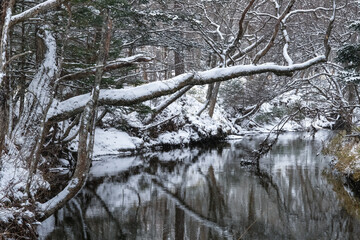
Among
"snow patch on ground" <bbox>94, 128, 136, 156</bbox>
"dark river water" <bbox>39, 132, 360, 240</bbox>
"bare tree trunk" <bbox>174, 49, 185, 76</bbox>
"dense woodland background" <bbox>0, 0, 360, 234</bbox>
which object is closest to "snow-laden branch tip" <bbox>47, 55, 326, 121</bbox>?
"dense woodland background" <bbox>0, 0, 360, 234</bbox>

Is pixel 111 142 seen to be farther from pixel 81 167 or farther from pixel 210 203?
pixel 81 167

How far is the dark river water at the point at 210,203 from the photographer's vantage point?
21.5ft

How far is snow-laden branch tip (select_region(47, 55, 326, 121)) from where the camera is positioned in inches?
317

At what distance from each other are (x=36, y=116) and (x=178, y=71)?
11815 mm

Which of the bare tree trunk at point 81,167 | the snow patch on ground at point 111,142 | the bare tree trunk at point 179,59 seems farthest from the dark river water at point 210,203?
A: the bare tree trunk at point 179,59

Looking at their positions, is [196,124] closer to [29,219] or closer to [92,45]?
[92,45]

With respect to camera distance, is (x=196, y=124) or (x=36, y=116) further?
(x=196, y=124)

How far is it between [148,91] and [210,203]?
9.93 ft

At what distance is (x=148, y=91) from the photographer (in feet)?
27.3

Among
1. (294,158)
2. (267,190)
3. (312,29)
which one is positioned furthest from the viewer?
(294,158)

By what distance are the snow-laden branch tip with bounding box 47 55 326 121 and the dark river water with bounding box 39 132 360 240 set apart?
2200 mm

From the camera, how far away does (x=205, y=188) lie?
32.3 ft

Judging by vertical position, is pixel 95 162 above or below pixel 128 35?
below

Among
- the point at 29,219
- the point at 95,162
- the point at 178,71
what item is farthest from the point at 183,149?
the point at 29,219
